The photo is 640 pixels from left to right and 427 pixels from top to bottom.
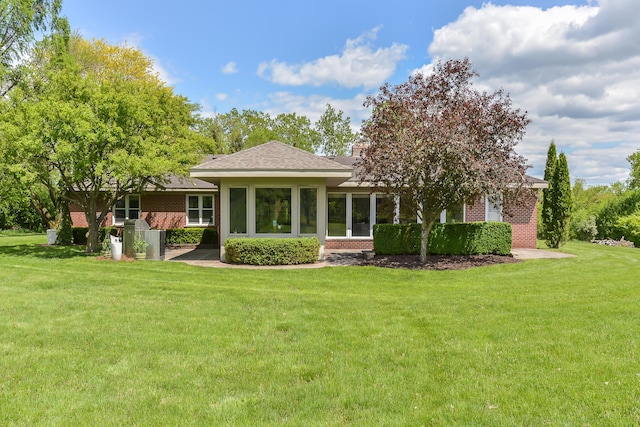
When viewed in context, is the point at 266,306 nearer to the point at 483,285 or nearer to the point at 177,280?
the point at 177,280

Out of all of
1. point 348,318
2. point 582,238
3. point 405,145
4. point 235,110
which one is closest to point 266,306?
point 348,318

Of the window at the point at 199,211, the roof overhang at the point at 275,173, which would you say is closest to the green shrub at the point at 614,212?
the roof overhang at the point at 275,173

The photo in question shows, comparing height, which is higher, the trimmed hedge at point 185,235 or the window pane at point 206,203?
the window pane at point 206,203

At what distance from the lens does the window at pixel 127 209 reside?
2027 cm

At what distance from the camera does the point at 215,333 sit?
213 inches

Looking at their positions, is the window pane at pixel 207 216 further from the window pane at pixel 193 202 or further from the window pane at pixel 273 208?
the window pane at pixel 273 208

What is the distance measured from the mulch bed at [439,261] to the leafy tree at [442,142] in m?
0.61

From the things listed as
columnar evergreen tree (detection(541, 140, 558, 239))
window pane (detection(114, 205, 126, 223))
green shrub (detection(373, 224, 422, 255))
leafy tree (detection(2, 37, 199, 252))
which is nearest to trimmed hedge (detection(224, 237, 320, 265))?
green shrub (detection(373, 224, 422, 255))

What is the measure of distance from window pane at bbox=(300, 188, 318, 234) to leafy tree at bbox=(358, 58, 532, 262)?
2519mm

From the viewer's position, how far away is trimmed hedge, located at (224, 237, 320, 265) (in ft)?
41.2

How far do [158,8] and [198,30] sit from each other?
5.81 feet

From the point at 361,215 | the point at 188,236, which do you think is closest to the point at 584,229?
the point at 361,215

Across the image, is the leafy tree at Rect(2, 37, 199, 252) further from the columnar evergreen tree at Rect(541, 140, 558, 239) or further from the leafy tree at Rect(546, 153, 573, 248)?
the leafy tree at Rect(546, 153, 573, 248)

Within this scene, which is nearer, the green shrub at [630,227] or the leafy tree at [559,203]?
the leafy tree at [559,203]
